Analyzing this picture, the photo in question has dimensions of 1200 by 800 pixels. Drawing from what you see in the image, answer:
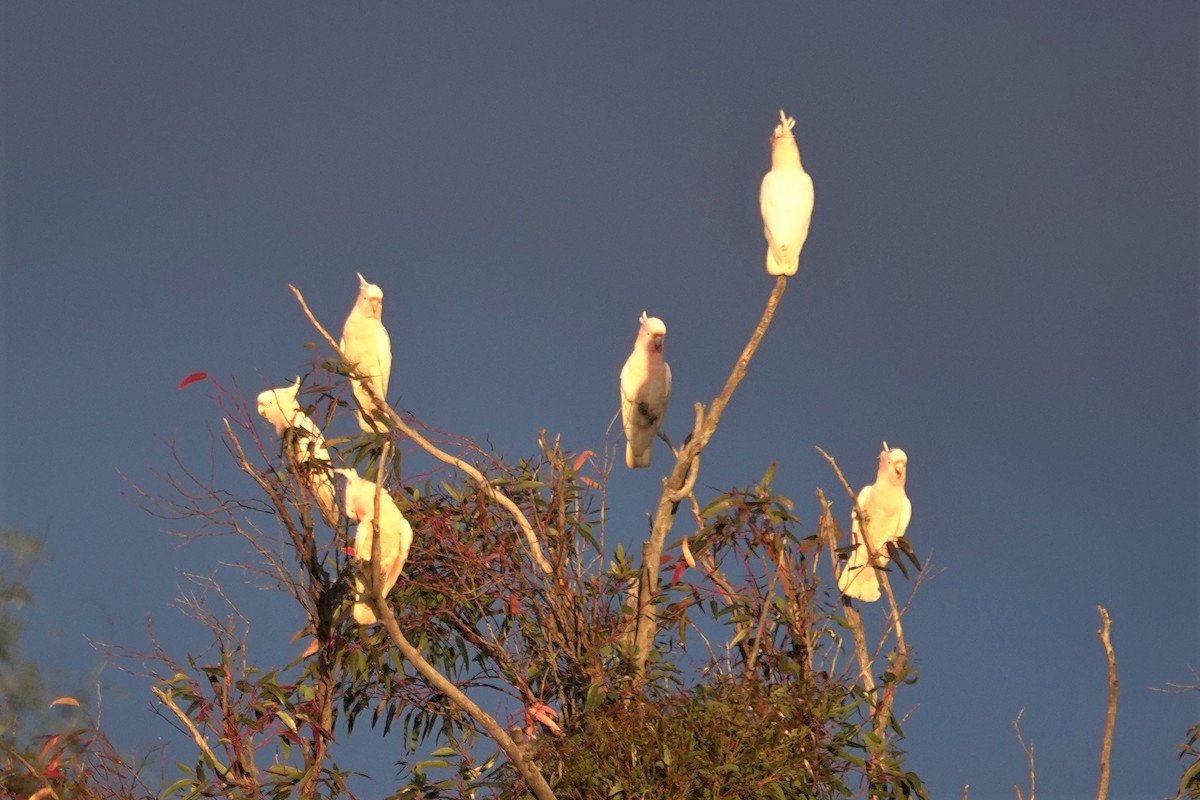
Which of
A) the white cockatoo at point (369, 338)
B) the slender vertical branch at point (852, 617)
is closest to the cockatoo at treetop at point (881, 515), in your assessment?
the slender vertical branch at point (852, 617)

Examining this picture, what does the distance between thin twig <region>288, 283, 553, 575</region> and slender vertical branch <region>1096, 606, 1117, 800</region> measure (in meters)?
1.55

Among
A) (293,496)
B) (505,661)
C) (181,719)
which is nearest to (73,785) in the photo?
(181,719)

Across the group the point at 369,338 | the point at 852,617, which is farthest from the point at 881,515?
the point at 369,338

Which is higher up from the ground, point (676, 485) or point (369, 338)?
point (369, 338)

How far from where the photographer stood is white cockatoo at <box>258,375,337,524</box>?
4.31 meters

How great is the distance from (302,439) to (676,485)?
3.50 ft

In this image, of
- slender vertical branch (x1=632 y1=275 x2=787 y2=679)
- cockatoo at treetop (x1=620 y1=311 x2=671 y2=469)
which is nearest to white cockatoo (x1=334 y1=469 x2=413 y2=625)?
slender vertical branch (x1=632 y1=275 x2=787 y2=679)

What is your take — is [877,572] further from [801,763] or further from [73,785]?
[73,785]

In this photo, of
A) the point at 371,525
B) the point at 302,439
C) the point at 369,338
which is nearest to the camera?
the point at 371,525

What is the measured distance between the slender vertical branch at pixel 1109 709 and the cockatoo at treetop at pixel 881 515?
0.83 m

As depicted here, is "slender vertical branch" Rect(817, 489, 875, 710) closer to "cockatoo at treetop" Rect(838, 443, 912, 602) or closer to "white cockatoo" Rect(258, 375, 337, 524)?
"cockatoo at treetop" Rect(838, 443, 912, 602)

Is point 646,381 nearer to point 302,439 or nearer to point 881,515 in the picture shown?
point 881,515

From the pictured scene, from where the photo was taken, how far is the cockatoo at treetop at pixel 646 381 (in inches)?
214

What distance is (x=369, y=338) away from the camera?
5258 mm
